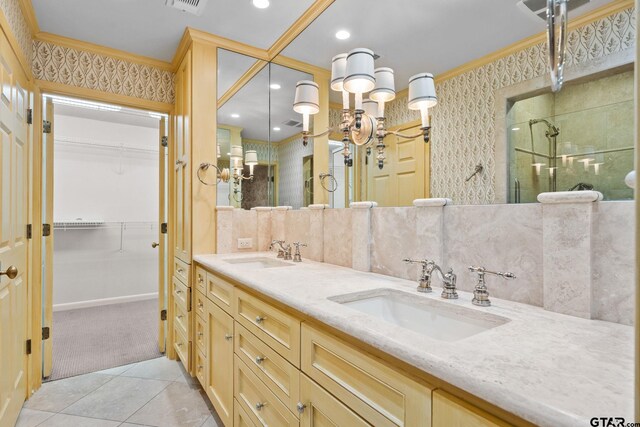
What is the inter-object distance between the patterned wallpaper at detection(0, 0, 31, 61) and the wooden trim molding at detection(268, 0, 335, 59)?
1467 millimetres

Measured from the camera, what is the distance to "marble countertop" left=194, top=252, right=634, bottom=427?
1.58 ft

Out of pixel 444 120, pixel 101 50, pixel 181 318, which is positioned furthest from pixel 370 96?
pixel 101 50

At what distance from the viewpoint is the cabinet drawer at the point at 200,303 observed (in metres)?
2.04

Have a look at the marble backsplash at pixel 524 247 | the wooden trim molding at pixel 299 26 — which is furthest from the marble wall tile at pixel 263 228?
the wooden trim molding at pixel 299 26

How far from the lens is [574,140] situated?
93 centimetres

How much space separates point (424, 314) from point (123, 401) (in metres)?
2.07

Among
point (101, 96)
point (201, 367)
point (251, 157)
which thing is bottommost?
point (201, 367)

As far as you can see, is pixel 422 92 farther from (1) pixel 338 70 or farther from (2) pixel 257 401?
(2) pixel 257 401

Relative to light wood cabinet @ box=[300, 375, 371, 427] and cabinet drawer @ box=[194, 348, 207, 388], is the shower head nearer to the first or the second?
light wood cabinet @ box=[300, 375, 371, 427]

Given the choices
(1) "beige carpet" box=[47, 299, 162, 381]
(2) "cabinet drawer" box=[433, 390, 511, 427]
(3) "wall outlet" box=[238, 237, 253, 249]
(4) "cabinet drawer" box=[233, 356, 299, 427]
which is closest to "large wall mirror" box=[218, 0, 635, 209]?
(3) "wall outlet" box=[238, 237, 253, 249]

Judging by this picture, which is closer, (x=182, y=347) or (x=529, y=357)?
(x=529, y=357)

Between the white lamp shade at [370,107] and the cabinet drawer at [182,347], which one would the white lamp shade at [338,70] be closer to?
the white lamp shade at [370,107]

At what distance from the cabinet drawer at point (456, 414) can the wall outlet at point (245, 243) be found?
2020 millimetres

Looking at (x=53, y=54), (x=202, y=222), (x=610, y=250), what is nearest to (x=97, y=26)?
(x=53, y=54)
